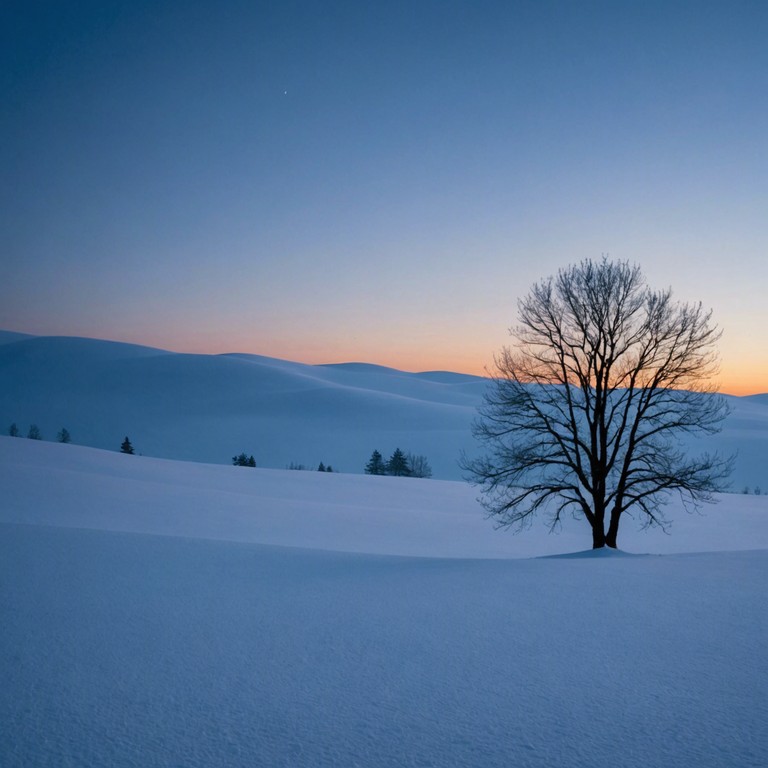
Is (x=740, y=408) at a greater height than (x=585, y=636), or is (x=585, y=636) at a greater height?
(x=740, y=408)

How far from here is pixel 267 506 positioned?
2161 centimetres

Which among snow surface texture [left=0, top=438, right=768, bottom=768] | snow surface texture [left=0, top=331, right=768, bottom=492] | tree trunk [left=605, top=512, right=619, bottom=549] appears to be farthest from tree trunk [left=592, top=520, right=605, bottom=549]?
snow surface texture [left=0, top=331, right=768, bottom=492]

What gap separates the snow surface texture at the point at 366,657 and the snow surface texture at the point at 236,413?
77626 millimetres

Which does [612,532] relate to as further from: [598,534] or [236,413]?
[236,413]

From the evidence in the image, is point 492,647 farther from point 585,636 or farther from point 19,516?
point 19,516

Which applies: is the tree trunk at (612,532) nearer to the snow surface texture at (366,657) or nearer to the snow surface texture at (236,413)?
the snow surface texture at (366,657)

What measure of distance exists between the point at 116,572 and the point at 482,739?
227 inches

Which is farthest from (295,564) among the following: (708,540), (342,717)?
(708,540)

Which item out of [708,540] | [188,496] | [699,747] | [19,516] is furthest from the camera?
[708,540]

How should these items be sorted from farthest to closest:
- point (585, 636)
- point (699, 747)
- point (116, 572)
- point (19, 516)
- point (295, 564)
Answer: point (19, 516)
point (295, 564)
point (116, 572)
point (585, 636)
point (699, 747)

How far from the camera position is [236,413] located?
395 ft

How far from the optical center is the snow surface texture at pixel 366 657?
3.12 m

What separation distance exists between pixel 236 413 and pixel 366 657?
121 meters

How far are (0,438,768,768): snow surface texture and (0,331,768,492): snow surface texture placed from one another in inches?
3056
